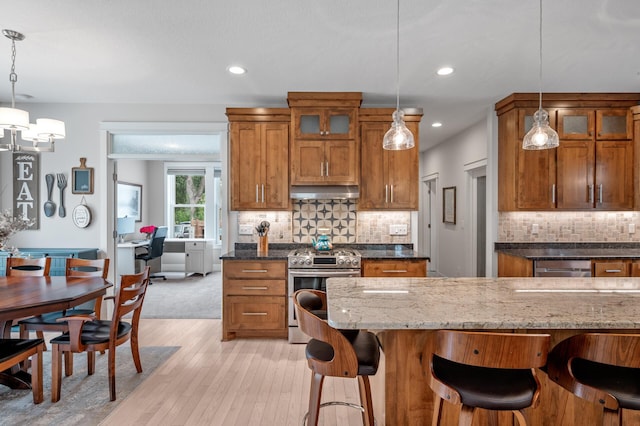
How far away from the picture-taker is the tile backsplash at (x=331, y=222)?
14.0 ft

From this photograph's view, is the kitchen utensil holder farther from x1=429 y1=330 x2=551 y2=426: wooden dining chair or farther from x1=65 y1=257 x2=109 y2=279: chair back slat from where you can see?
x1=429 y1=330 x2=551 y2=426: wooden dining chair

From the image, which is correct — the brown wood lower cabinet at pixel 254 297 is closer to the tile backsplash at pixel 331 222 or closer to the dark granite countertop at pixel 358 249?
the dark granite countertop at pixel 358 249

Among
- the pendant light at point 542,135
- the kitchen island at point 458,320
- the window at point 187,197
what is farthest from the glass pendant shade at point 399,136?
the window at point 187,197

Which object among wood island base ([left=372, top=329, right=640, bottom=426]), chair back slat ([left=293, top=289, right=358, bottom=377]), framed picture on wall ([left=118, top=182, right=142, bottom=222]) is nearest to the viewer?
chair back slat ([left=293, top=289, right=358, bottom=377])

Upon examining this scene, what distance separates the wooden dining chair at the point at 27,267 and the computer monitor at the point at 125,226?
345 cm

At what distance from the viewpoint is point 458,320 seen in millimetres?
1466

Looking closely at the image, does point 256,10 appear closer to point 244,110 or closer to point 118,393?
point 244,110

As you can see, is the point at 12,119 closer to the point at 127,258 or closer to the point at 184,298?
the point at 184,298

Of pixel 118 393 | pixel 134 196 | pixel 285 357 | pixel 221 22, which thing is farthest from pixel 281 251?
pixel 134 196

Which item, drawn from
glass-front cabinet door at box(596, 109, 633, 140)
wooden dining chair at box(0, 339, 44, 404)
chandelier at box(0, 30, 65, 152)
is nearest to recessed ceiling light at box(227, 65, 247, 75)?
chandelier at box(0, 30, 65, 152)

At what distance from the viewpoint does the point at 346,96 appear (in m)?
3.85

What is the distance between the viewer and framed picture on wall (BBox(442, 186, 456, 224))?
6124 mm

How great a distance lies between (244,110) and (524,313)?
3.33 meters

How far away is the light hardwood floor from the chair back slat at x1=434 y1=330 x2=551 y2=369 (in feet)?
4.32
